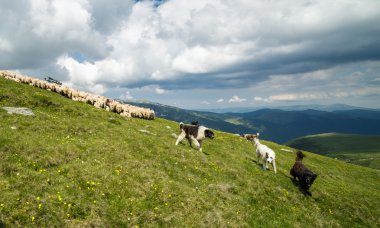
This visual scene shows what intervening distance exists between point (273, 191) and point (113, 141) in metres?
14.0

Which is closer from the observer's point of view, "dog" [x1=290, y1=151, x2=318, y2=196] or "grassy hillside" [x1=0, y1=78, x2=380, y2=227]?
"grassy hillside" [x1=0, y1=78, x2=380, y2=227]

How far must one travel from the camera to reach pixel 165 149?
24.8 metres

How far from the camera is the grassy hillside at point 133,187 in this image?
14219 mm

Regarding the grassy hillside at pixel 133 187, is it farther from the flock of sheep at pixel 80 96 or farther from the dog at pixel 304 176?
the flock of sheep at pixel 80 96

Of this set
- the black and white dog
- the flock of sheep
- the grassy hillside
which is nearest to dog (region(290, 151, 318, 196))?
the grassy hillside

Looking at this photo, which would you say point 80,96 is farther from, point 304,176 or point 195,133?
point 304,176

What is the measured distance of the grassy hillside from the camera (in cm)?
1422

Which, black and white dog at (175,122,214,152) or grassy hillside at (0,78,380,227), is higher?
black and white dog at (175,122,214,152)

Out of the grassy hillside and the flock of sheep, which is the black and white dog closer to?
the grassy hillside

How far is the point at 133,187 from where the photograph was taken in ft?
56.9

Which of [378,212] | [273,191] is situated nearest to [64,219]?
[273,191]

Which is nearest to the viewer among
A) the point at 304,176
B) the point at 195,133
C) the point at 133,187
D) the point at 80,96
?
the point at 133,187

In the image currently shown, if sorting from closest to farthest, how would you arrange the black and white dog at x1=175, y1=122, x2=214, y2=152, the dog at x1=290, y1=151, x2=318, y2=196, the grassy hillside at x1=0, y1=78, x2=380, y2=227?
the grassy hillside at x1=0, y1=78, x2=380, y2=227
the dog at x1=290, y1=151, x2=318, y2=196
the black and white dog at x1=175, y1=122, x2=214, y2=152

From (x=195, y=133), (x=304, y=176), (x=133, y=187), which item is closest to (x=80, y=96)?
(x=195, y=133)
